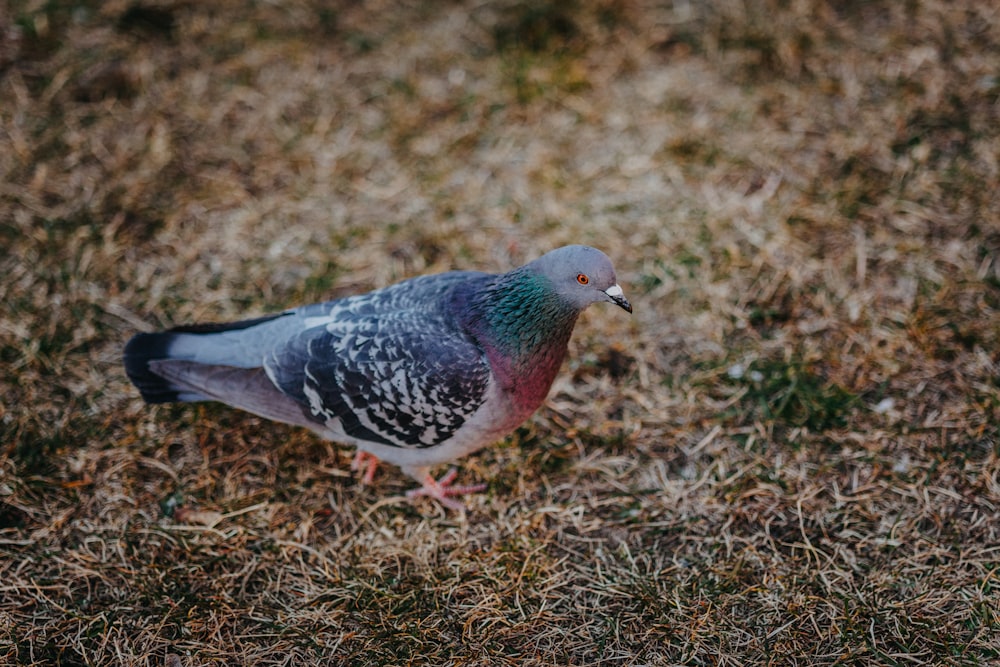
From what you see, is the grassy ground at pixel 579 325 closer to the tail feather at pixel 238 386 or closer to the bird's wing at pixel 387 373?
the tail feather at pixel 238 386

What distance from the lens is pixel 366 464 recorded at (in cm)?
407

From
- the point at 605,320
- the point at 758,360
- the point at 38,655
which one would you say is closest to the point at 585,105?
the point at 605,320

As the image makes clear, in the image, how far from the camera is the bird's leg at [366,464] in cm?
399

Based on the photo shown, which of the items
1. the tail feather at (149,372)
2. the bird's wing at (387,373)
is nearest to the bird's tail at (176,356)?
the tail feather at (149,372)

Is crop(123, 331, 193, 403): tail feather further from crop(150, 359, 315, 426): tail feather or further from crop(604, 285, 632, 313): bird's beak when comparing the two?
crop(604, 285, 632, 313): bird's beak

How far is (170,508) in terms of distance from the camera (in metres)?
3.82

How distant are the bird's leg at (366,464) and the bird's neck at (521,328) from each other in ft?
3.23

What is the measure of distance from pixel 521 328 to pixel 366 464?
1267mm

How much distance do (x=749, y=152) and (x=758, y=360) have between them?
183 cm

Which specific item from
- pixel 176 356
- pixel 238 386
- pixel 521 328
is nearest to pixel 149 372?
pixel 176 356

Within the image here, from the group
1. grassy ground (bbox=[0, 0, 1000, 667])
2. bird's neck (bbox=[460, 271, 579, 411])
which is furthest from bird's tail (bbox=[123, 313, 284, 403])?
bird's neck (bbox=[460, 271, 579, 411])

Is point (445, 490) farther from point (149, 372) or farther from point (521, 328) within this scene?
point (149, 372)

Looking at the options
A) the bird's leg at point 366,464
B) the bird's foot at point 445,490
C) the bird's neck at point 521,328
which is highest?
the bird's neck at point 521,328

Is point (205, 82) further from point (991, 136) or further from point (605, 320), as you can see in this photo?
point (991, 136)
